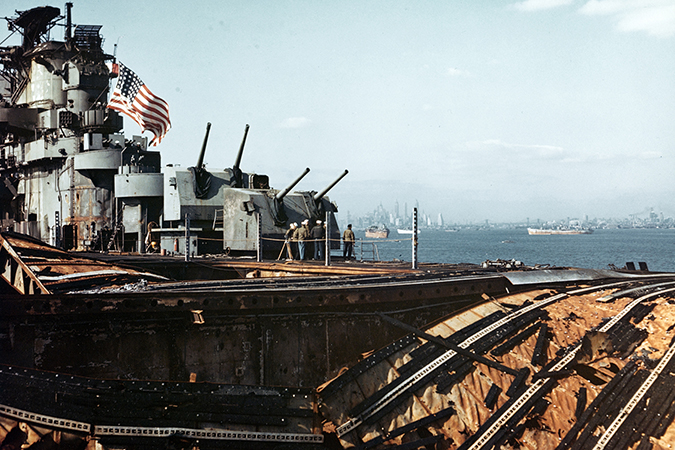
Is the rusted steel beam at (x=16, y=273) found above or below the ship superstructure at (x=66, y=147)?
below

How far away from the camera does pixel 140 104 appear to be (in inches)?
884

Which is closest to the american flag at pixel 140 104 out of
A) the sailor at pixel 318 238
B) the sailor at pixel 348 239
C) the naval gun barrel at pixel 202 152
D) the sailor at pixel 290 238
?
the naval gun barrel at pixel 202 152

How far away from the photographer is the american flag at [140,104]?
22469 mm

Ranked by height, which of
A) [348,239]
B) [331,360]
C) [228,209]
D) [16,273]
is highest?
[228,209]

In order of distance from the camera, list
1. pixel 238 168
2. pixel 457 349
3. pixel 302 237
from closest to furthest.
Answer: pixel 457 349 → pixel 302 237 → pixel 238 168

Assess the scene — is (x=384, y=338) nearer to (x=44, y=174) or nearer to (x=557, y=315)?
(x=557, y=315)

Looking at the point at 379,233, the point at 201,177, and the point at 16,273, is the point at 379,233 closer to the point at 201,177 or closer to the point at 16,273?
the point at 201,177

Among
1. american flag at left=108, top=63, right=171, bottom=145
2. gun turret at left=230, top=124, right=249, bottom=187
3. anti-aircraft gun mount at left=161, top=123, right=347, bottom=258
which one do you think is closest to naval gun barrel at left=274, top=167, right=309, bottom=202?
anti-aircraft gun mount at left=161, top=123, right=347, bottom=258

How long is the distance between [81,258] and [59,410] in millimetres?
6786

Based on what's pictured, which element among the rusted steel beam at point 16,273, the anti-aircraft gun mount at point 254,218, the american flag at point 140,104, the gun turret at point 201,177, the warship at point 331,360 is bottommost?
the warship at point 331,360

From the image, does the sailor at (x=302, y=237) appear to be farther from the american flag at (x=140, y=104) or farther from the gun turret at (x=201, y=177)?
the american flag at (x=140, y=104)

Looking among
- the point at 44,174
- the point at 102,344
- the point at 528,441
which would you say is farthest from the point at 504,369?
the point at 44,174

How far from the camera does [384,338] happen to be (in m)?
9.49

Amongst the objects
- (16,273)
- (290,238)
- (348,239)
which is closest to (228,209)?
(290,238)
